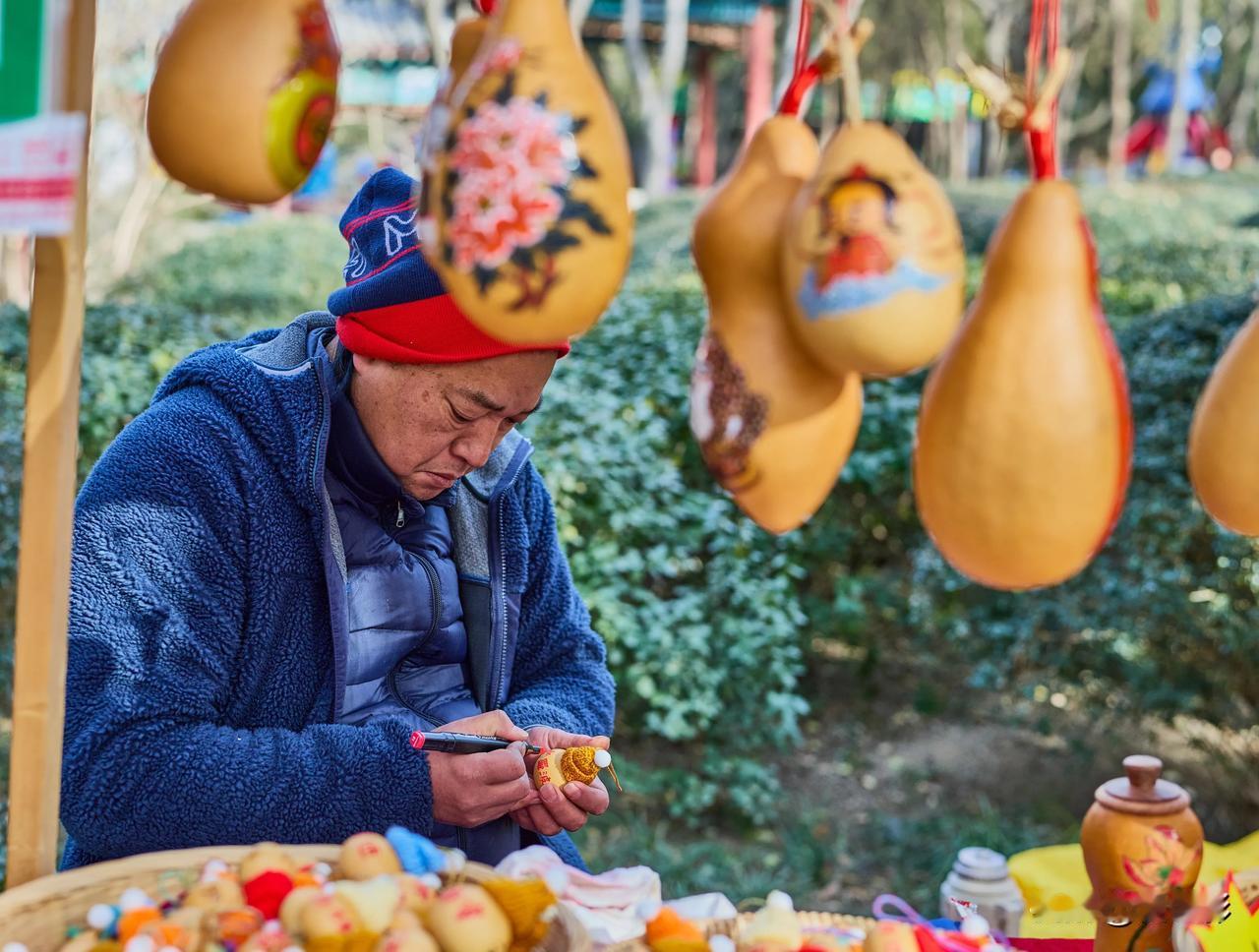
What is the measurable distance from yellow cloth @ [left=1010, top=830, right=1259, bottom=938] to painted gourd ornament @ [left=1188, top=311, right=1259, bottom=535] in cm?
117

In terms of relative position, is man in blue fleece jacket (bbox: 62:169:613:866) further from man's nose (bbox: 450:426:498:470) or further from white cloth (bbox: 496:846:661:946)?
white cloth (bbox: 496:846:661:946)

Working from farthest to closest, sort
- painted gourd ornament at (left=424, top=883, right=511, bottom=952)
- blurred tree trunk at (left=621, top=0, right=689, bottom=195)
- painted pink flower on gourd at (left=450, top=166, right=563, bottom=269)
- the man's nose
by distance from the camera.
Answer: blurred tree trunk at (left=621, top=0, right=689, bottom=195)
the man's nose
painted gourd ornament at (left=424, top=883, right=511, bottom=952)
painted pink flower on gourd at (left=450, top=166, right=563, bottom=269)

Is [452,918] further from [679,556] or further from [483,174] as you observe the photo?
[679,556]

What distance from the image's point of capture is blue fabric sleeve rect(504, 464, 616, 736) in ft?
6.87

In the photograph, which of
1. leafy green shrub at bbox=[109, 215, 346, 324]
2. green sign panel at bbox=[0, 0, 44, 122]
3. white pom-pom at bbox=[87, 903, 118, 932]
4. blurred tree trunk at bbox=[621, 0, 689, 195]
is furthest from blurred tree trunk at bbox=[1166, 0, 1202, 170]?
white pom-pom at bbox=[87, 903, 118, 932]

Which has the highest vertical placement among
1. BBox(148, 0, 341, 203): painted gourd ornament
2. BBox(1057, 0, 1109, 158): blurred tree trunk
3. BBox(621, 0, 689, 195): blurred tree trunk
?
→ BBox(1057, 0, 1109, 158): blurred tree trunk

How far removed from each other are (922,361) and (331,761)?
3.29 feet

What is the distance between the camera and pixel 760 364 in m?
0.98

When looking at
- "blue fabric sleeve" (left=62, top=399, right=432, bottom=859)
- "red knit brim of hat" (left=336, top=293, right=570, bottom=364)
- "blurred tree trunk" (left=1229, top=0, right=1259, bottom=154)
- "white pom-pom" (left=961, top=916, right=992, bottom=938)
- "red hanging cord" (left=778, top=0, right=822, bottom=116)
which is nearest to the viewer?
"red hanging cord" (left=778, top=0, right=822, bottom=116)

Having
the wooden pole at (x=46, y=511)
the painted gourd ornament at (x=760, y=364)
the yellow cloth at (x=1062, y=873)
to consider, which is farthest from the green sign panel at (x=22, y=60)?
the yellow cloth at (x=1062, y=873)

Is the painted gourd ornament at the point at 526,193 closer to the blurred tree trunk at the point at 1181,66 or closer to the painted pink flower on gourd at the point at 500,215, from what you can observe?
the painted pink flower on gourd at the point at 500,215

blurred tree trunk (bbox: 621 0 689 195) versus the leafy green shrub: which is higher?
blurred tree trunk (bbox: 621 0 689 195)

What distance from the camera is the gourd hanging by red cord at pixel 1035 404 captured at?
91 cm

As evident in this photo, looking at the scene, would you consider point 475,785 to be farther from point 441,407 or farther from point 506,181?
point 506,181
